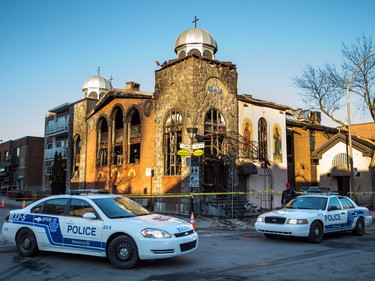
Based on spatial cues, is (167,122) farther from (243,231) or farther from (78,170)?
(78,170)

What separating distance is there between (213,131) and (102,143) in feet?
40.2

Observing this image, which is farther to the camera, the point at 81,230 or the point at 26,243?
the point at 26,243

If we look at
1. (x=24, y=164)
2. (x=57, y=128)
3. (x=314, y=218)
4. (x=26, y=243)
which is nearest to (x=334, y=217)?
(x=314, y=218)

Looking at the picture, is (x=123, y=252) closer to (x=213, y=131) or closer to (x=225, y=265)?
(x=225, y=265)

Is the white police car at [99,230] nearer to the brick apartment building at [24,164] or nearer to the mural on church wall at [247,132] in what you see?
the mural on church wall at [247,132]

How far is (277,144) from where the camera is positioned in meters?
28.0

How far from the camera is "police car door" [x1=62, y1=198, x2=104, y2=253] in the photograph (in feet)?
26.8

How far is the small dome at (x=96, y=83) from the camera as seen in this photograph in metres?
40.1

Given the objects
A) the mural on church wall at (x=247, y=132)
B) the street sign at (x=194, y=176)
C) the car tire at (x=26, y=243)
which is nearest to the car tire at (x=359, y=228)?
the street sign at (x=194, y=176)

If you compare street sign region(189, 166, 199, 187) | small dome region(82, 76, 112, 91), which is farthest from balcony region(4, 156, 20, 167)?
street sign region(189, 166, 199, 187)

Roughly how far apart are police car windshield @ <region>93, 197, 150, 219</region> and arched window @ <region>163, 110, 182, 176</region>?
1363 centimetres

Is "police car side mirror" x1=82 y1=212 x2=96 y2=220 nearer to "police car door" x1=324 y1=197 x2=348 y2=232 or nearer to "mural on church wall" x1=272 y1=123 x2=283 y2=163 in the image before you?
"police car door" x1=324 y1=197 x2=348 y2=232

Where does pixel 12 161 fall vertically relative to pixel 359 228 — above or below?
above

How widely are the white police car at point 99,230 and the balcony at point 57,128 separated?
100 feet
